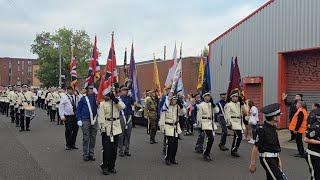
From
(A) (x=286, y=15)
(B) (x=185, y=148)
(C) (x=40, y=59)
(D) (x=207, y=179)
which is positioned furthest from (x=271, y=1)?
(C) (x=40, y=59)

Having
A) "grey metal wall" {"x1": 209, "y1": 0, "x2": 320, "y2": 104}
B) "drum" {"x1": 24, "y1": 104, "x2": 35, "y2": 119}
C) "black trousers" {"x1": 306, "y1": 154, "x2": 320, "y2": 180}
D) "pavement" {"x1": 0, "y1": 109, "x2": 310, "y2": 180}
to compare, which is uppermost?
"grey metal wall" {"x1": 209, "y1": 0, "x2": 320, "y2": 104}

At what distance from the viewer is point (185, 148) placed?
14578 mm

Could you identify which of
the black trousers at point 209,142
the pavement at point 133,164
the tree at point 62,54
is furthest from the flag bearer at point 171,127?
the tree at point 62,54

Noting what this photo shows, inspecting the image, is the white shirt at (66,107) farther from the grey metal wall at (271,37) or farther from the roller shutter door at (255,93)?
the roller shutter door at (255,93)

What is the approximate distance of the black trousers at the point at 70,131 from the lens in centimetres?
1365

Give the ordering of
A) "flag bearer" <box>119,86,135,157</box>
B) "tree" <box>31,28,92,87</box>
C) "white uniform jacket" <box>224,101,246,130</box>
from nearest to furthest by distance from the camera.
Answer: "flag bearer" <box>119,86,135,157</box> < "white uniform jacket" <box>224,101,246,130</box> < "tree" <box>31,28,92,87</box>

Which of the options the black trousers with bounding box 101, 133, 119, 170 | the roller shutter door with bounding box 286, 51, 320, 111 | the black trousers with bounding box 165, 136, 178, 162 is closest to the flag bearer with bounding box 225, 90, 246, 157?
the black trousers with bounding box 165, 136, 178, 162

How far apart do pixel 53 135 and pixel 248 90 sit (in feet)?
33.1

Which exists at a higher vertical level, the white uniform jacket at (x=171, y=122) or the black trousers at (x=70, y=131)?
the white uniform jacket at (x=171, y=122)

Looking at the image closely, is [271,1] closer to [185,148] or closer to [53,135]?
[185,148]

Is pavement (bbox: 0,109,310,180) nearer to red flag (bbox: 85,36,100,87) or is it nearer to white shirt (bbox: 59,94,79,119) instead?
white shirt (bbox: 59,94,79,119)

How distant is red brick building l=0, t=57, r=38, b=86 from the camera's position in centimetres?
13075

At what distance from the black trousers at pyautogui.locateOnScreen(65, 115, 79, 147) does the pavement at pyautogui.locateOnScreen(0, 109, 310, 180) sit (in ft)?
0.97

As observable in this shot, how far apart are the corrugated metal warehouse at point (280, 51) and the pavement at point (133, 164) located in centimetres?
585
